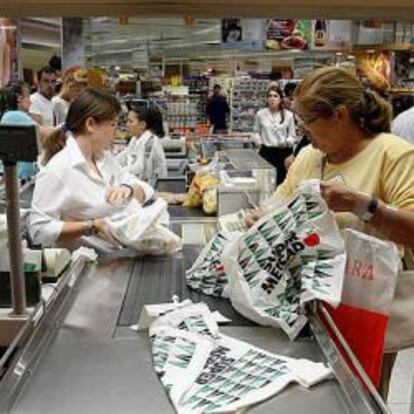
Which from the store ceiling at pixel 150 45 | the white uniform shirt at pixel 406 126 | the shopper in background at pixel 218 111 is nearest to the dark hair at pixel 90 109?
the white uniform shirt at pixel 406 126

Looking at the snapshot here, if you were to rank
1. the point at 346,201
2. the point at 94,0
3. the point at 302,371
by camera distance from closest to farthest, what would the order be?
1. the point at 94,0
2. the point at 302,371
3. the point at 346,201

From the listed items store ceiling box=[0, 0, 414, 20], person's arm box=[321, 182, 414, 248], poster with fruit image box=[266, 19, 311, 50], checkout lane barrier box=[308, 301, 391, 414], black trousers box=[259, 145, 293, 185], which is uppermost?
poster with fruit image box=[266, 19, 311, 50]

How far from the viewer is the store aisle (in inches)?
117

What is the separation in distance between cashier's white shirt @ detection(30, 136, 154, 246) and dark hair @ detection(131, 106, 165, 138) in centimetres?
320

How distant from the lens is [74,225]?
224 cm

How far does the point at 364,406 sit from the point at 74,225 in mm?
1397

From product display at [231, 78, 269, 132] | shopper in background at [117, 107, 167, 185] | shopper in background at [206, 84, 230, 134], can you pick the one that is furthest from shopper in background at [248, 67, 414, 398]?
shopper in background at [206, 84, 230, 134]

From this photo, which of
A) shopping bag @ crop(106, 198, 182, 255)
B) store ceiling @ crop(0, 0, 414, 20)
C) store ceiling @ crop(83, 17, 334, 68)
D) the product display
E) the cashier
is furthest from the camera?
store ceiling @ crop(83, 17, 334, 68)

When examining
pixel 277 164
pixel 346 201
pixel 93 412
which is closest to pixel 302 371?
pixel 93 412

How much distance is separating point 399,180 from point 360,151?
155mm

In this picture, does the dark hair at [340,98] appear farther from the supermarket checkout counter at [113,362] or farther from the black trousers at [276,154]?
the black trousers at [276,154]

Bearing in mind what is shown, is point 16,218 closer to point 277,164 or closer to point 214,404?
point 214,404

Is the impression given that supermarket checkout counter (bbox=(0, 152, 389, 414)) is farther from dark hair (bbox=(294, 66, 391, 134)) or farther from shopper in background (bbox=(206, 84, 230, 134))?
shopper in background (bbox=(206, 84, 230, 134))

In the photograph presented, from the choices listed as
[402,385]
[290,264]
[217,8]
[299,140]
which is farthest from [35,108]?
[217,8]
